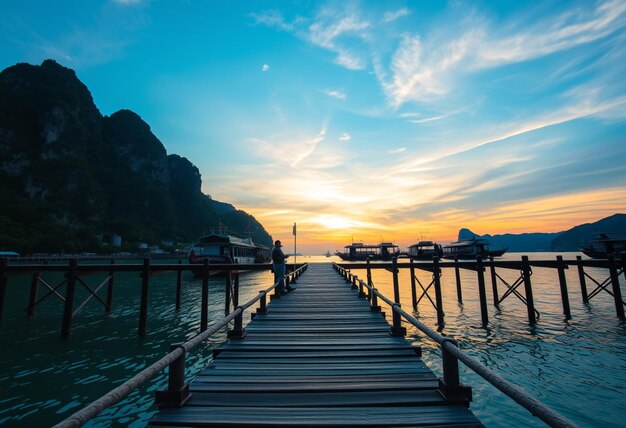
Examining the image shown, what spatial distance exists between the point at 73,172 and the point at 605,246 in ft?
542

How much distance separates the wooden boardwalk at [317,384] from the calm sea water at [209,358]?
3566mm

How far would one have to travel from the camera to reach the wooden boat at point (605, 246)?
162 feet

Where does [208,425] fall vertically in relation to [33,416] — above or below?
above

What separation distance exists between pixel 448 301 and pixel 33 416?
25576 millimetres

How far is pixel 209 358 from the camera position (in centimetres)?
1114

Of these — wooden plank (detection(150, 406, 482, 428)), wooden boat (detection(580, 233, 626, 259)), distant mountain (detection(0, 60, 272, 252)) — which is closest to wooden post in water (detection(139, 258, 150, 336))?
wooden plank (detection(150, 406, 482, 428))

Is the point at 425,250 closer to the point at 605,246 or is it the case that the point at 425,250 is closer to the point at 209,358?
the point at 605,246

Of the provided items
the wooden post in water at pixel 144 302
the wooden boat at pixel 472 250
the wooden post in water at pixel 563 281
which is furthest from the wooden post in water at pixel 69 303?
the wooden boat at pixel 472 250

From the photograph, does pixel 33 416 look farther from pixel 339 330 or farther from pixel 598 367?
pixel 598 367

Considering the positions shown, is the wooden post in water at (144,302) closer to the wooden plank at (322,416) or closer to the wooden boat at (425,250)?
the wooden plank at (322,416)

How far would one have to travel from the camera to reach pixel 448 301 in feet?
81.1

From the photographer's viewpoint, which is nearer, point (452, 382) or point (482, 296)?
point (452, 382)

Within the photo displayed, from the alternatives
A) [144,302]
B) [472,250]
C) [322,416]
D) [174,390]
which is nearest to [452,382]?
[322,416]

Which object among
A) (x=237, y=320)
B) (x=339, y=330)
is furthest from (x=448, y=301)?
(x=237, y=320)
